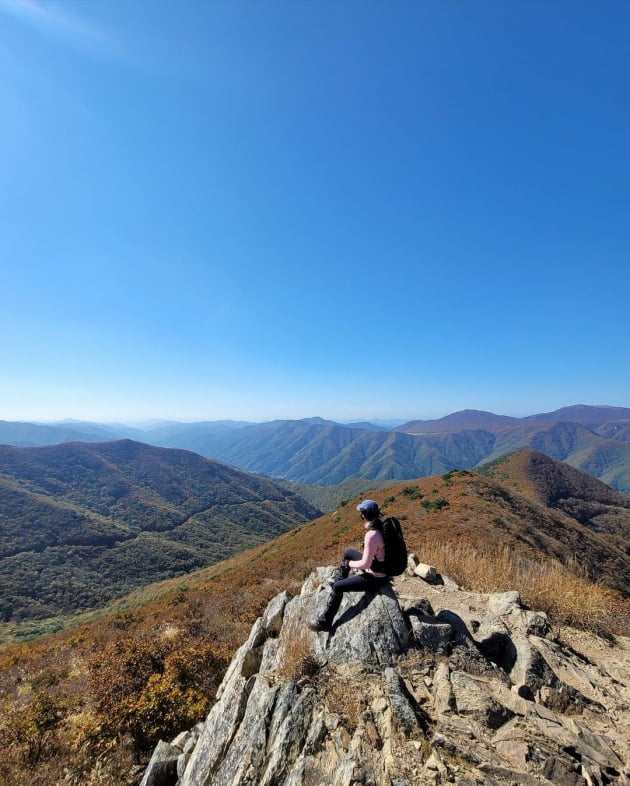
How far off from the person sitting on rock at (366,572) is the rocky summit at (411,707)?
0.22 meters

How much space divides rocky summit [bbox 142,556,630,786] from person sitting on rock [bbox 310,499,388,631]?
22cm

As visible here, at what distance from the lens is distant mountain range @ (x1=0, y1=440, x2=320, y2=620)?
76938 millimetres

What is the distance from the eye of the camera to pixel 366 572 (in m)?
6.68

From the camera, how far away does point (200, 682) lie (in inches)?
315

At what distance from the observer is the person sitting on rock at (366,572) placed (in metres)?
6.40

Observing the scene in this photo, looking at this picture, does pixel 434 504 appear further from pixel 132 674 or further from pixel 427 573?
pixel 132 674

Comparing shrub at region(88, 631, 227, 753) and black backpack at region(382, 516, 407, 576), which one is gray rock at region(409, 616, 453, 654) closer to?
black backpack at region(382, 516, 407, 576)

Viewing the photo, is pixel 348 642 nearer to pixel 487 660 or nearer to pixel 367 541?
pixel 367 541

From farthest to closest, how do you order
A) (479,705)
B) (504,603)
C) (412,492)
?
1. (412,492)
2. (504,603)
3. (479,705)

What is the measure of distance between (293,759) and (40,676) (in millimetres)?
10537

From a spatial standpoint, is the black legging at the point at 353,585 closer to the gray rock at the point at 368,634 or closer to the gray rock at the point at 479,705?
the gray rock at the point at 368,634

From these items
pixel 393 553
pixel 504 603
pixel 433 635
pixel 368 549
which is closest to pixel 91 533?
pixel 368 549

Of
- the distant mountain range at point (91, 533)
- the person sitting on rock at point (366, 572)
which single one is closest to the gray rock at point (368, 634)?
the person sitting on rock at point (366, 572)

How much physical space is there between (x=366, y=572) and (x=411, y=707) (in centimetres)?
225
